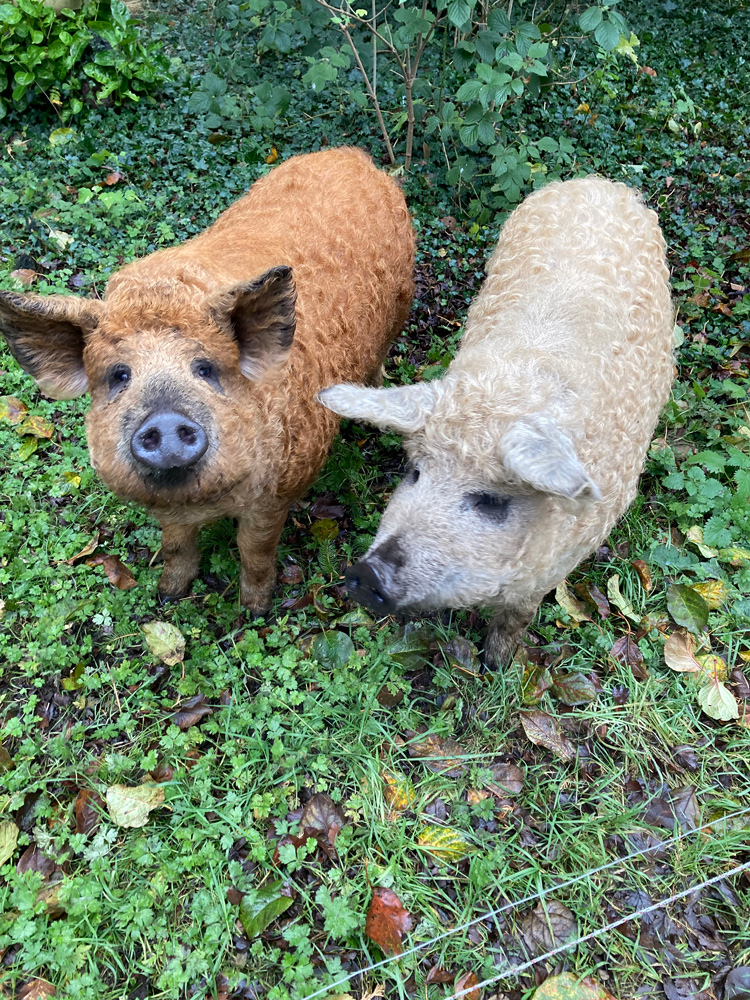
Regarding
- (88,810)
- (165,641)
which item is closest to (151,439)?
(165,641)

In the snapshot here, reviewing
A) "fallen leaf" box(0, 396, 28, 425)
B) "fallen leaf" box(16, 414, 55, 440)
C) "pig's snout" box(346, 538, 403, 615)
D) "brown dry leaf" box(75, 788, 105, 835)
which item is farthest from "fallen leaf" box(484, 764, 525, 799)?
"fallen leaf" box(0, 396, 28, 425)

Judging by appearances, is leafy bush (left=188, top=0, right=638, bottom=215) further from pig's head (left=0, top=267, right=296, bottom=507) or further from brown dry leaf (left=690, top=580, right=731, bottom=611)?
brown dry leaf (left=690, top=580, right=731, bottom=611)

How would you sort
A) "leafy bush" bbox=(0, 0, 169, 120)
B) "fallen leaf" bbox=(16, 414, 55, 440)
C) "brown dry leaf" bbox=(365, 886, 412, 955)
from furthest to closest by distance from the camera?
"leafy bush" bbox=(0, 0, 169, 120) < "fallen leaf" bbox=(16, 414, 55, 440) < "brown dry leaf" bbox=(365, 886, 412, 955)

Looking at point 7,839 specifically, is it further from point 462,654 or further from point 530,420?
point 530,420

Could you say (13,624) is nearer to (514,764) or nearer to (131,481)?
(131,481)

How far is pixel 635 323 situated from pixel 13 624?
383 centimetres

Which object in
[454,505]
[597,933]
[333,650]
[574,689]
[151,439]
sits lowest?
[597,933]

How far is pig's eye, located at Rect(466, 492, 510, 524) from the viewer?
254 cm

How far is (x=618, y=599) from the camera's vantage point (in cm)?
377

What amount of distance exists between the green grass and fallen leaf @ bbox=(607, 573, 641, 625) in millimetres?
60

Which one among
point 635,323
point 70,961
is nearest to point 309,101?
point 635,323

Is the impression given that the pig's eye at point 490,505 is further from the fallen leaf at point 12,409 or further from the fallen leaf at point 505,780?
the fallen leaf at point 12,409

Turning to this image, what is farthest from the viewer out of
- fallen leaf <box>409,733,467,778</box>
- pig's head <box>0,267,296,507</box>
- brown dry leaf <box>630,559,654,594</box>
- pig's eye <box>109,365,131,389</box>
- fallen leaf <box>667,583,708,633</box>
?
brown dry leaf <box>630,559,654,594</box>

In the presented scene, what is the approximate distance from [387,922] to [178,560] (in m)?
2.10
